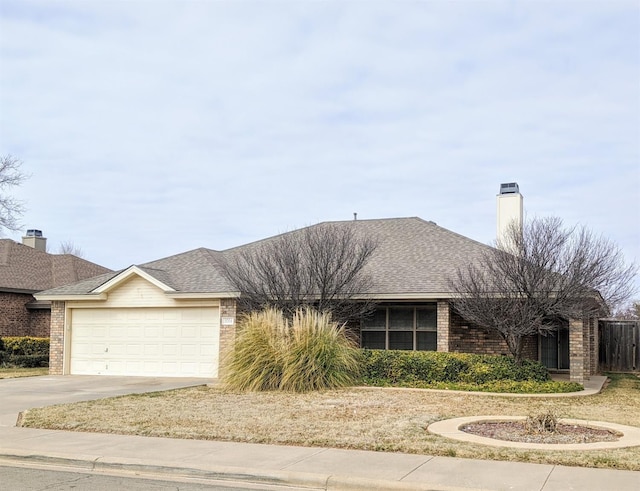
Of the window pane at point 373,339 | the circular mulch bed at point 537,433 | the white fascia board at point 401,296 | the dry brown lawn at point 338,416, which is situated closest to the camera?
the dry brown lawn at point 338,416

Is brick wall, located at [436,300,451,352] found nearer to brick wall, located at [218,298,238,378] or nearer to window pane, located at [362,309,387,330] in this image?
window pane, located at [362,309,387,330]

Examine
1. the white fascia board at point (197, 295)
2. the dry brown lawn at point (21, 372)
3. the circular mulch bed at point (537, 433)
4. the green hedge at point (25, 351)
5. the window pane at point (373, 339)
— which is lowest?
the dry brown lawn at point (21, 372)

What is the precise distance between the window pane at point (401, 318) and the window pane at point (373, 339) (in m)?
0.46

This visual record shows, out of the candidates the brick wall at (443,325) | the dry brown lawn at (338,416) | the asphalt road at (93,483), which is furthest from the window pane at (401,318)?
the asphalt road at (93,483)

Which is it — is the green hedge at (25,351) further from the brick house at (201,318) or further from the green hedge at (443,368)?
the green hedge at (443,368)

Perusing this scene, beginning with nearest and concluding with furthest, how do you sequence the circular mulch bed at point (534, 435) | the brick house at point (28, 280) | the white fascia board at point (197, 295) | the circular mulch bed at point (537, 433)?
1. the circular mulch bed at point (534, 435)
2. the circular mulch bed at point (537, 433)
3. the white fascia board at point (197, 295)
4. the brick house at point (28, 280)

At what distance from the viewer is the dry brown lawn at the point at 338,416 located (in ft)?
32.6

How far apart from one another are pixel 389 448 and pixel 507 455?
1601 millimetres

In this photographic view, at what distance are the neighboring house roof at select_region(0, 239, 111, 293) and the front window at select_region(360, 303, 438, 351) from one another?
51.2ft

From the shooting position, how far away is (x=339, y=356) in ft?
59.1

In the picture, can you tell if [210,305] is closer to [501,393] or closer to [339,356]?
[339,356]

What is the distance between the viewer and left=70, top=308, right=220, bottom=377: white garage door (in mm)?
22109

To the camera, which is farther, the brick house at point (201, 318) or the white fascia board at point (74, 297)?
the white fascia board at point (74, 297)

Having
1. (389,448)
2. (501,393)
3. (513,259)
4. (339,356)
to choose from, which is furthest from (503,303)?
(389,448)
